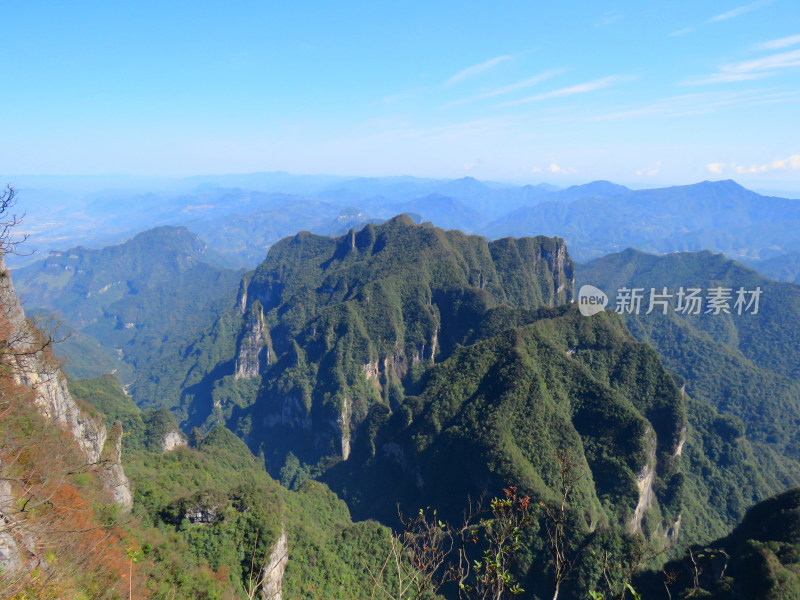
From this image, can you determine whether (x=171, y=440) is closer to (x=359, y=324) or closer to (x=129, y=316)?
(x=359, y=324)

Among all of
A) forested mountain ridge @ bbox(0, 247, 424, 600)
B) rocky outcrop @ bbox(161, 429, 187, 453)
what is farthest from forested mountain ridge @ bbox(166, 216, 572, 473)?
forested mountain ridge @ bbox(0, 247, 424, 600)

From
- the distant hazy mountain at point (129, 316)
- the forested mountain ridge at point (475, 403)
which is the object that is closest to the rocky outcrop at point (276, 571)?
the forested mountain ridge at point (475, 403)

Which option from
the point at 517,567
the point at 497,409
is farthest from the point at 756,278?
the point at 517,567

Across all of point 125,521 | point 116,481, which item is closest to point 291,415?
point 116,481

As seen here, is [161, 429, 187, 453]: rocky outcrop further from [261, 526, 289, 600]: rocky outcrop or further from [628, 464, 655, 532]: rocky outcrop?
[628, 464, 655, 532]: rocky outcrop

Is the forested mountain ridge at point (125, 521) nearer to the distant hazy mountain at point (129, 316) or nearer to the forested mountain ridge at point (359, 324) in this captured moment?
the forested mountain ridge at point (359, 324)

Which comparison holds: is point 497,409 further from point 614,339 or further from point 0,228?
point 0,228
